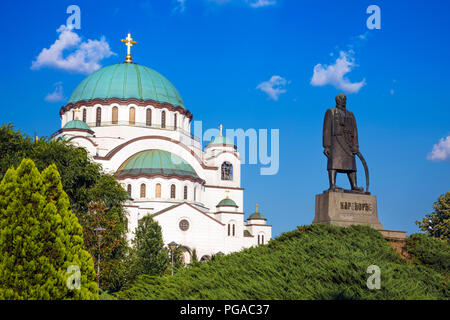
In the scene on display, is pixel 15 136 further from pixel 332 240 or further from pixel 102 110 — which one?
pixel 102 110

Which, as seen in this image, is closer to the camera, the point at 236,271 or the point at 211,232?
the point at 236,271

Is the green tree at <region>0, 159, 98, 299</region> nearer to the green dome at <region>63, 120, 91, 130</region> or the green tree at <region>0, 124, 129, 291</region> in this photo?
the green tree at <region>0, 124, 129, 291</region>

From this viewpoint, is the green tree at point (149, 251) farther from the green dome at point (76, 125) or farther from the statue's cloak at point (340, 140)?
the statue's cloak at point (340, 140)

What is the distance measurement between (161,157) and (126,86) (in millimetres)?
8817

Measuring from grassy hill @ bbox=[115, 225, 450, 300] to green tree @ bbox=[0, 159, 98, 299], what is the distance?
1.30m

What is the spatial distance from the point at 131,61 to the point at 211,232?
21.0 meters

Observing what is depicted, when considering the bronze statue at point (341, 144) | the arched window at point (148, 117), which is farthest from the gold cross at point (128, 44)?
the bronze statue at point (341, 144)

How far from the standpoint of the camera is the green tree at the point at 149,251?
34.0 m

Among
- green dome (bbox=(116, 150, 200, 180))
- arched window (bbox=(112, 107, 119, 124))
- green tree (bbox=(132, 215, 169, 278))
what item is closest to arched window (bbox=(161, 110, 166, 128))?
arched window (bbox=(112, 107, 119, 124))

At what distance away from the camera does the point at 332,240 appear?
12.2 metres

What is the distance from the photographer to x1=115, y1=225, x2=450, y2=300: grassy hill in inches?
374

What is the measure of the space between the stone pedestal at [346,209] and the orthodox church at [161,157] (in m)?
27.7
